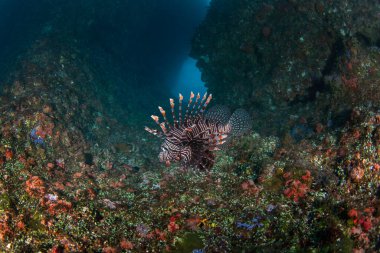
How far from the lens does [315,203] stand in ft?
12.0

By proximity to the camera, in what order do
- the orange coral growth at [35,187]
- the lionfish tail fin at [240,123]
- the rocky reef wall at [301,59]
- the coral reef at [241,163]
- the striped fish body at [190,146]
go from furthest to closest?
the rocky reef wall at [301,59], the lionfish tail fin at [240,123], the striped fish body at [190,146], the orange coral growth at [35,187], the coral reef at [241,163]

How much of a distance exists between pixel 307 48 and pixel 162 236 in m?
6.87

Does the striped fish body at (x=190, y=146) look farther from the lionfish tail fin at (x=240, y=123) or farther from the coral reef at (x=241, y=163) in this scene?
the lionfish tail fin at (x=240, y=123)

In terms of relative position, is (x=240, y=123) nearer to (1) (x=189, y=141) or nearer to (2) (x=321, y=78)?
(1) (x=189, y=141)

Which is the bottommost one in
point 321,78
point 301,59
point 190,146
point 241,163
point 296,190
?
point 296,190

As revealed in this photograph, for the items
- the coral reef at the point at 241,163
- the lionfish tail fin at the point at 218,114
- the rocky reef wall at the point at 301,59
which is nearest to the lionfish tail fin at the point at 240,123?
the lionfish tail fin at the point at 218,114

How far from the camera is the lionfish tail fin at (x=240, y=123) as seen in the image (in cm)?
553

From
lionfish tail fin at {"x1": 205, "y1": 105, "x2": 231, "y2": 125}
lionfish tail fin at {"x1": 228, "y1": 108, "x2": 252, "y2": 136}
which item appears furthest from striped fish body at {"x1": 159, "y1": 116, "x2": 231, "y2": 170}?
lionfish tail fin at {"x1": 228, "y1": 108, "x2": 252, "y2": 136}

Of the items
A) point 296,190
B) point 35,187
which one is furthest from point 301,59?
point 35,187

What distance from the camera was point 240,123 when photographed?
18.2 ft

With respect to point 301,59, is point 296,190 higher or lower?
lower

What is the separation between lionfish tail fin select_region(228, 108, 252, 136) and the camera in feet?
18.1

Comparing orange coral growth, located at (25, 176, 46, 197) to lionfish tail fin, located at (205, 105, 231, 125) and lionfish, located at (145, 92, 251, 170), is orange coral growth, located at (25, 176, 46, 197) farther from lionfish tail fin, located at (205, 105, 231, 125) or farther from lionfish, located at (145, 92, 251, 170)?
lionfish tail fin, located at (205, 105, 231, 125)

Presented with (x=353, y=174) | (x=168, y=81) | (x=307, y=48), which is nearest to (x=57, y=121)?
(x=353, y=174)
